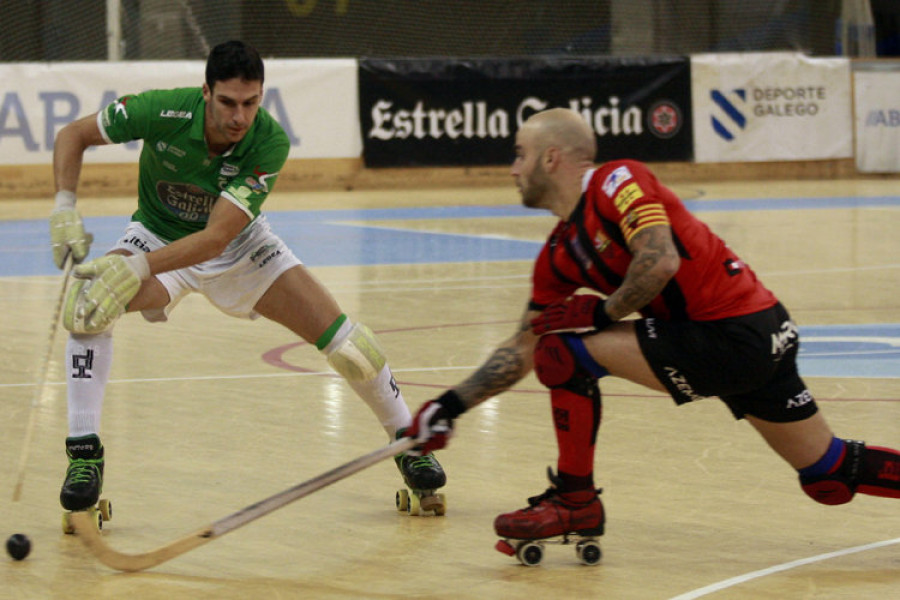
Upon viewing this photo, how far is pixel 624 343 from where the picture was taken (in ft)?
15.0

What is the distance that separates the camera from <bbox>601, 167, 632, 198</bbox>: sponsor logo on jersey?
177 inches

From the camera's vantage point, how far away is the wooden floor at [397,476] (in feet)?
14.8

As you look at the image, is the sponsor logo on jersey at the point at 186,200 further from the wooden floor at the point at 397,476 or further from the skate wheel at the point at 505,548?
the skate wheel at the point at 505,548

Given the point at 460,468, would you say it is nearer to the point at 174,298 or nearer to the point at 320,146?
the point at 174,298

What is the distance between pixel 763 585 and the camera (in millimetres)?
4355

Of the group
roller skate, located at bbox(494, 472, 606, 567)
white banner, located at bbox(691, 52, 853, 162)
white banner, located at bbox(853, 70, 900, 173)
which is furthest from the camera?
white banner, located at bbox(853, 70, 900, 173)

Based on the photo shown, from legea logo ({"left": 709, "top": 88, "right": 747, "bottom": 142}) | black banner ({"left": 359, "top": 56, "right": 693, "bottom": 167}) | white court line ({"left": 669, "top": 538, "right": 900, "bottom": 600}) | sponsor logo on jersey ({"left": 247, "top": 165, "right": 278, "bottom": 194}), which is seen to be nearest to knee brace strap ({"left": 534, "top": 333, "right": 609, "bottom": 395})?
white court line ({"left": 669, "top": 538, "right": 900, "bottom": 600})

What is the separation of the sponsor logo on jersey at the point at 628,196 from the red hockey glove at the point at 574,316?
1.06 feet

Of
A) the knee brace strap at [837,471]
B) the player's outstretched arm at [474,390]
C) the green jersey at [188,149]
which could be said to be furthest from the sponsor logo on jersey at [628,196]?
the green jersey at [188,149]

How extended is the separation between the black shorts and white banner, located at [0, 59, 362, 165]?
16.7 meters

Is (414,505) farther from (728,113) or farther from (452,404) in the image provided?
(728,113)

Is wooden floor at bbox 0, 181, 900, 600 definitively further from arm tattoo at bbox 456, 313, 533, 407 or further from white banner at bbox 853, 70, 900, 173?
white banner at bbox 853, 70, 900, 173

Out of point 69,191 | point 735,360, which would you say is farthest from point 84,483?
point 735,360

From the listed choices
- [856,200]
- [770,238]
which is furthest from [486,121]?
[770,238]
